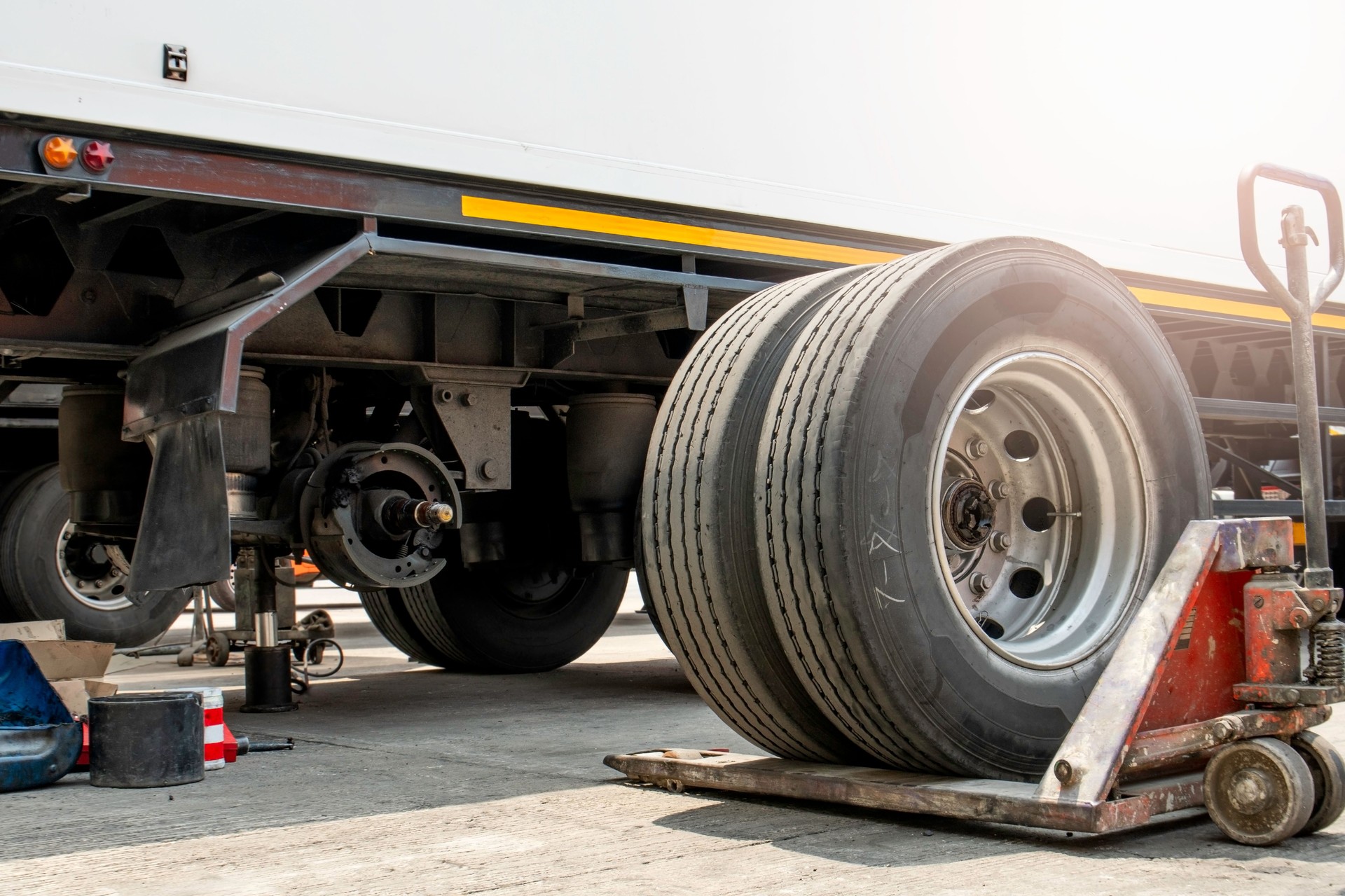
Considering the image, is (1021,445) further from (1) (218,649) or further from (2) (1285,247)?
(1) (218,649)

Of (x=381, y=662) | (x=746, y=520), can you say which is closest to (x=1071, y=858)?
(x=746, y=520)

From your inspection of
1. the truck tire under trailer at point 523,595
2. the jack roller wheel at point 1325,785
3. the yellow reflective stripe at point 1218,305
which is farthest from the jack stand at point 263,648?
the jack roller wheel at point 1325,785

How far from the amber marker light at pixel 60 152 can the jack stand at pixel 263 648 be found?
6.89 feet

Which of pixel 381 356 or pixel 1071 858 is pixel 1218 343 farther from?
pixel 1071 858

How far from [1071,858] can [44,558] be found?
596 cm

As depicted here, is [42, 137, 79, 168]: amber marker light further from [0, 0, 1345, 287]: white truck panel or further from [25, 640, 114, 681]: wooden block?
[25, 640, 114, 681]: wooden block

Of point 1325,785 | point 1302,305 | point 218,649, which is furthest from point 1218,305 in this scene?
point 218,649

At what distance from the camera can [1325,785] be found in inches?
107

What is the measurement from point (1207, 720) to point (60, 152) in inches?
110

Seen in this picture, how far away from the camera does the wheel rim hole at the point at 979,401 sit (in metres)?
3.59

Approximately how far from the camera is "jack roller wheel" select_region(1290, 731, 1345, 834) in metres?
2.71

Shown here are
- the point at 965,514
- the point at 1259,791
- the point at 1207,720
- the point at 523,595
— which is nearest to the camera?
the point at 1259,791

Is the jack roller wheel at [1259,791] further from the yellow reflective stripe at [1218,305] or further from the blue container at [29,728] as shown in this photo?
the blue container at [29,728]

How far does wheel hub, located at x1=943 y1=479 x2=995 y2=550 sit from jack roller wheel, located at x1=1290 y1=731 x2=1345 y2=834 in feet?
3.14
